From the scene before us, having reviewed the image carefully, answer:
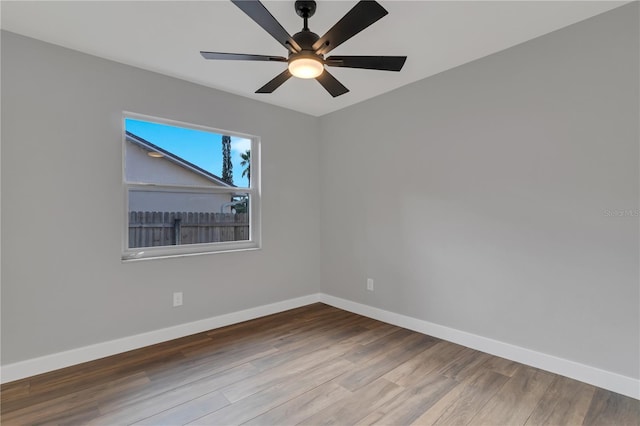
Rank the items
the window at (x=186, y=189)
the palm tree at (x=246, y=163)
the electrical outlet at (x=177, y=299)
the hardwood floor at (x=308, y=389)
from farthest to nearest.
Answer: the palm tree at (x=246, y=163) → the electrical outlet at (x=177, y=299) → the window at (x=186, y=189) → the hardwood floor at (x=308, y=389)

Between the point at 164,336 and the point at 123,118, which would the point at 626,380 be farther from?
the point at 123,118

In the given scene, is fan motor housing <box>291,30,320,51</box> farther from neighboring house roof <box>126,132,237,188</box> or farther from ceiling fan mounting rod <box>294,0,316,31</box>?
neighboring house roof <box>126,132,237,188</box>

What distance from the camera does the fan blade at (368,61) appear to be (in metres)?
1.86

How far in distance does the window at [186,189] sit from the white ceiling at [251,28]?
65cm

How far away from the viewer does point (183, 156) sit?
3.10m

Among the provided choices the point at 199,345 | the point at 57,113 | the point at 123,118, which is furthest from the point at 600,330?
the point at 57,113

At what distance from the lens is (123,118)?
2.66 m

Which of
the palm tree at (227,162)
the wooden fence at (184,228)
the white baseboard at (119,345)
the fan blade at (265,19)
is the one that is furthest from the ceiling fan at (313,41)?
the white baseboard at (119,345)

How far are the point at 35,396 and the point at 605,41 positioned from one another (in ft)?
14.6

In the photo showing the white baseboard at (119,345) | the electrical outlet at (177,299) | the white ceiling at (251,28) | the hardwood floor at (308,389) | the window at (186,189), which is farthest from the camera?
the electrical outlet at (177,299)

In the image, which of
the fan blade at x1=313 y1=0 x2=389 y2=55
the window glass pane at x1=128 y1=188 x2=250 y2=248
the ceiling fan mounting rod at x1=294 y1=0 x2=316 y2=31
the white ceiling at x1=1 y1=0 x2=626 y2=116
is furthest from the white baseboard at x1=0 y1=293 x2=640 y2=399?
the ceiling fan mounting rod at x1=294 y1=0 x2=316 y2=31

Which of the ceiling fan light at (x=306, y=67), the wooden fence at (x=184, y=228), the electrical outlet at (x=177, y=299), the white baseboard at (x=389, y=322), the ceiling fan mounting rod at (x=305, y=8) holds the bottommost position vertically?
the white baseboard at (x=389, y=322)

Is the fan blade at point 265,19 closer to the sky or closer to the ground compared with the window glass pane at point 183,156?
closer to the sky

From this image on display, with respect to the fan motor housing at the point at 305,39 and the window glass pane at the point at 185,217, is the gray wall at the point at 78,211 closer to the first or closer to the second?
the window glass pane at the point at 185,217
